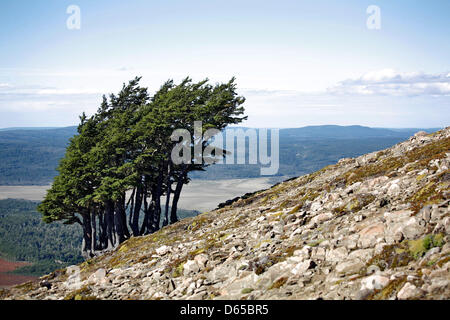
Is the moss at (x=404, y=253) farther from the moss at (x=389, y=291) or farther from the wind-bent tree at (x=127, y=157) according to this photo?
the wind-bent tree at (x=127, y=157)

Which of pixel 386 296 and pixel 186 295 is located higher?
pixel 386 296

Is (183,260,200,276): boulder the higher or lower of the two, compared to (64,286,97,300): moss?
higher

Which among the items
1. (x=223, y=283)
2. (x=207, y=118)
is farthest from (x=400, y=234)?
(x=207, y=118)

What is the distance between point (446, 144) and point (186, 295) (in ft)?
54.0

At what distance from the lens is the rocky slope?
10.2 m

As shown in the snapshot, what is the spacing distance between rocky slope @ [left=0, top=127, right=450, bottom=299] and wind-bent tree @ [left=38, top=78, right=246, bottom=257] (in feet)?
42.6

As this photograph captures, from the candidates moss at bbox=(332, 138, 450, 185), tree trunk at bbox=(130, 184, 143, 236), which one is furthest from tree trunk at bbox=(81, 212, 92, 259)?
moss at bbox=(332, 138, 450, 185)

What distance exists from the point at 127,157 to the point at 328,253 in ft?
95.5

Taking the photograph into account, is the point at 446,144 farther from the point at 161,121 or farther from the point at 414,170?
the point at 161,121

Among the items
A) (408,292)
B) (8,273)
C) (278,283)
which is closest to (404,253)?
(408,292)

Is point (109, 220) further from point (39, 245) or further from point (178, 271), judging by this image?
point (39, 245)

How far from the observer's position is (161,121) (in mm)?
35656

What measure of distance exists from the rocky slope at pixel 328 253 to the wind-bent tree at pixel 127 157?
12973 mm

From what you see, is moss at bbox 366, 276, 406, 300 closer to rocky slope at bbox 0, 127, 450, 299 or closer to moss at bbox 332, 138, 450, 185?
rocky slope at bbox 0, 127, 450, 299
